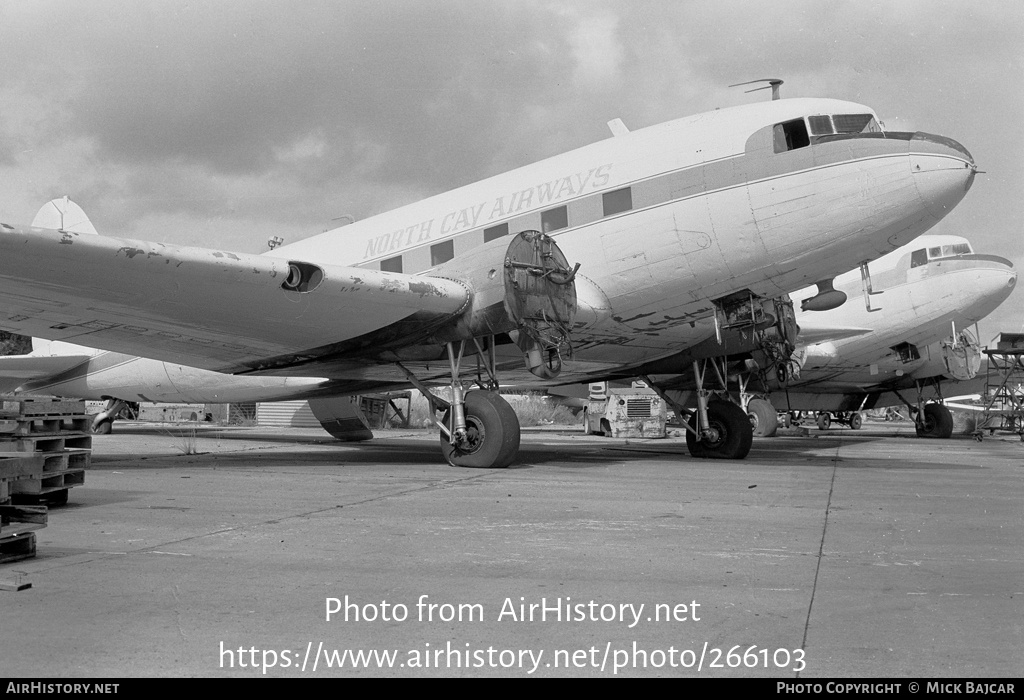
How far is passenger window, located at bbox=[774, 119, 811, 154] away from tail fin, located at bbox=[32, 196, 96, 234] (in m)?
14.2

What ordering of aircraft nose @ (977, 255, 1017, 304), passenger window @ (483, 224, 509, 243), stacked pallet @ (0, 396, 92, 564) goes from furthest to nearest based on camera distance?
aircraft nose @ (977, 255, 1017, 304) < passenger window @ (483, 224, 509, 243) < stacked pallet @ (0, 396, 92, 564)

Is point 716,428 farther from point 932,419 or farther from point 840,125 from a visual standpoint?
point 932,419

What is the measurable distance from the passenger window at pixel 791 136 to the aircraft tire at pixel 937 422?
68.1 feet

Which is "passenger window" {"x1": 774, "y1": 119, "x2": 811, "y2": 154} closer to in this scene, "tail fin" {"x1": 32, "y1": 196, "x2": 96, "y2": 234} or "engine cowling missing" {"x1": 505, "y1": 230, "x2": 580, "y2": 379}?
"engine cowling missing" {"x1": 505, "y1": 230, "x2": 580, "y2": 379}

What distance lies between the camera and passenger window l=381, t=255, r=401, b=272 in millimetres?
12670

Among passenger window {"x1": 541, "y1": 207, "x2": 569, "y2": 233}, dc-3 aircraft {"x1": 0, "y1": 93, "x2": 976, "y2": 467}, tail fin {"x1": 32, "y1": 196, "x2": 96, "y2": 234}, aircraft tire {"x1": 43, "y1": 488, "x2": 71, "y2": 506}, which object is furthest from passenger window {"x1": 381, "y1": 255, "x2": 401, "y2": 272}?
tail fin {"x1": 32, "y1": 196, "x2": 96, "y2": 234}

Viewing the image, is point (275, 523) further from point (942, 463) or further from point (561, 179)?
point (942, 463)

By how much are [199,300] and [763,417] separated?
2065 centimetres

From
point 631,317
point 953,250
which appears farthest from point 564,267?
point 953,250

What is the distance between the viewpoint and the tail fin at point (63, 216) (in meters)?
17.0

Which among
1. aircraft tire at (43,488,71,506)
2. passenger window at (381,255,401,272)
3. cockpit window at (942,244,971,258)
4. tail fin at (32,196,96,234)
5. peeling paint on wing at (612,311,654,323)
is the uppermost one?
tail fin at (32,196,96,234)

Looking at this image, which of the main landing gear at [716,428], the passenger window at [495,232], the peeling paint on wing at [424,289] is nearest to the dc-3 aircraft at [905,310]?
the main landing gear at [716,428]

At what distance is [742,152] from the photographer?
9.92 meters

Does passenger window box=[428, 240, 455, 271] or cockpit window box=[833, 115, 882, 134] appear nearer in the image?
Result: cockpit window box=[833, 115, 882, 134]
